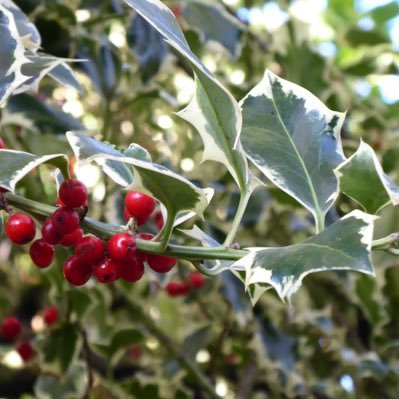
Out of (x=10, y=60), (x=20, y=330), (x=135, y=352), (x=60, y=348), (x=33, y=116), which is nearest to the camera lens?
(x=10, y=60)

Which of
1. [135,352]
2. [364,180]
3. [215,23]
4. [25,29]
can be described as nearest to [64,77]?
[25,29]

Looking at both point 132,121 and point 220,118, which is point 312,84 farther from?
point 220,118

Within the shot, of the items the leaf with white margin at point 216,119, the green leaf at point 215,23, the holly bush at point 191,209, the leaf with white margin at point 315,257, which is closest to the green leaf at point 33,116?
the holly bush at point 191,209

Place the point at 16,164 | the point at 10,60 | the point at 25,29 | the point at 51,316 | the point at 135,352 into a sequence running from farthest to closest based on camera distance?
the point at 135,352, the point at 51,316, the point at 25,29, the point at 10,60, the point at 16,164

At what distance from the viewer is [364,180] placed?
702 mm

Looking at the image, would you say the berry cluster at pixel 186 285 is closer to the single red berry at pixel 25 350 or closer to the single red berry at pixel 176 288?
the single red berry at pixel 176 288

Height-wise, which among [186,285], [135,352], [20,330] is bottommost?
[135,352]

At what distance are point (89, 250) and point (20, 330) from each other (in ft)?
3.20

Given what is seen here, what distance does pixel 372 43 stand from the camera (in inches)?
79.8

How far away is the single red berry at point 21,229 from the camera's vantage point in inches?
25.3

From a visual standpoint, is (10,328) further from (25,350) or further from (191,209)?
(191,209)

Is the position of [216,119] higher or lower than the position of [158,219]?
higher

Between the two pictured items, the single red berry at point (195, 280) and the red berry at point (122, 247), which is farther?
the single red berry at point (195, 280)

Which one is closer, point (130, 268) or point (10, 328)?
point (130, 268)
